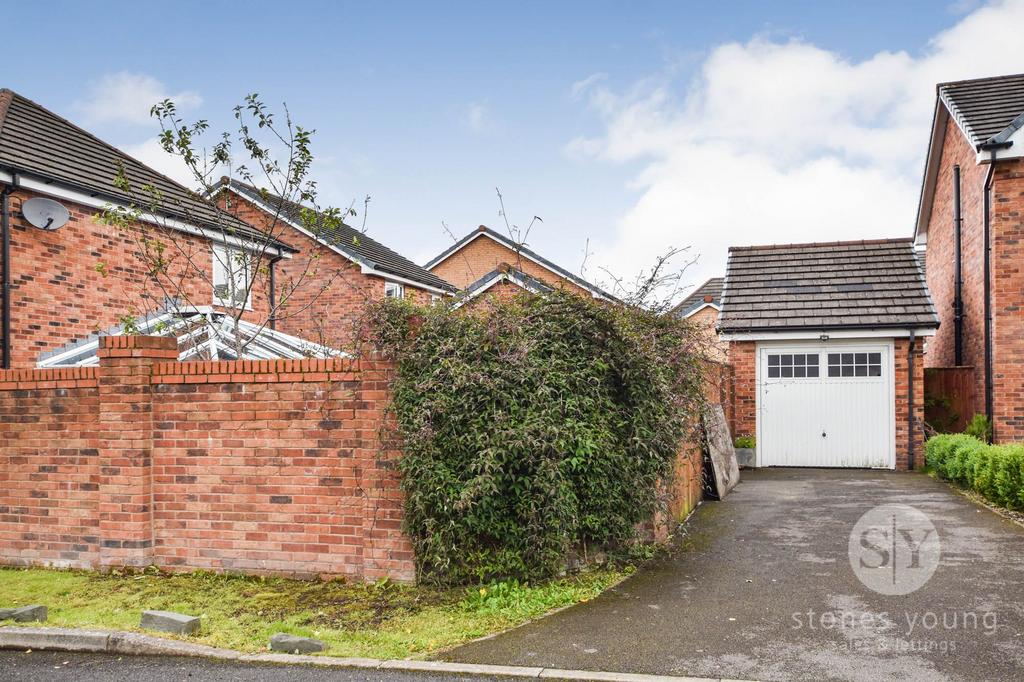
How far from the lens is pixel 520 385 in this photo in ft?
19.4

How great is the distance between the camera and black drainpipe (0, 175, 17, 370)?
10406 millimetres

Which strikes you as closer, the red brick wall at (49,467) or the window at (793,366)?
the red brick wall at (49,467)

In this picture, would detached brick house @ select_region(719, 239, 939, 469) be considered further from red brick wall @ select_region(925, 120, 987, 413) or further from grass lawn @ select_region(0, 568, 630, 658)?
grass lawn @ select_region(0, 568, 630, 658)

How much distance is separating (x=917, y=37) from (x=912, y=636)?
10.1 meters

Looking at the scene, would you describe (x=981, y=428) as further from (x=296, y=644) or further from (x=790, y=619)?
(x=296, y=644)

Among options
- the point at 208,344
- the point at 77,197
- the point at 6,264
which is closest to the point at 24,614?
the point at 208,344

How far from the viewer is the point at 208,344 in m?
9.02

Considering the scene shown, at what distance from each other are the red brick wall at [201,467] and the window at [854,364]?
1098 centimetres

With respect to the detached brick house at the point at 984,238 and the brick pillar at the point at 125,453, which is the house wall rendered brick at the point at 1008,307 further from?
the brick pillar at the point at 125,453

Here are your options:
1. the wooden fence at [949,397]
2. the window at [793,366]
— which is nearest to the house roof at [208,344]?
the window at [793,366]

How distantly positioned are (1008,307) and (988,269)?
81cm

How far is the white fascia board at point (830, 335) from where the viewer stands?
13.7 metres

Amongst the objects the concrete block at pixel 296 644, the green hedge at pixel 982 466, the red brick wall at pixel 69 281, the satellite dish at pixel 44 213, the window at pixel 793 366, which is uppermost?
the satellite dish at pixel 44 213

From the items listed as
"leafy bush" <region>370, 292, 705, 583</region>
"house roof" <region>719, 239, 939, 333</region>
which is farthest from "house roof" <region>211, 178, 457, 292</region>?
"leafy bush" <region>370, 292, 705, 583</region>
